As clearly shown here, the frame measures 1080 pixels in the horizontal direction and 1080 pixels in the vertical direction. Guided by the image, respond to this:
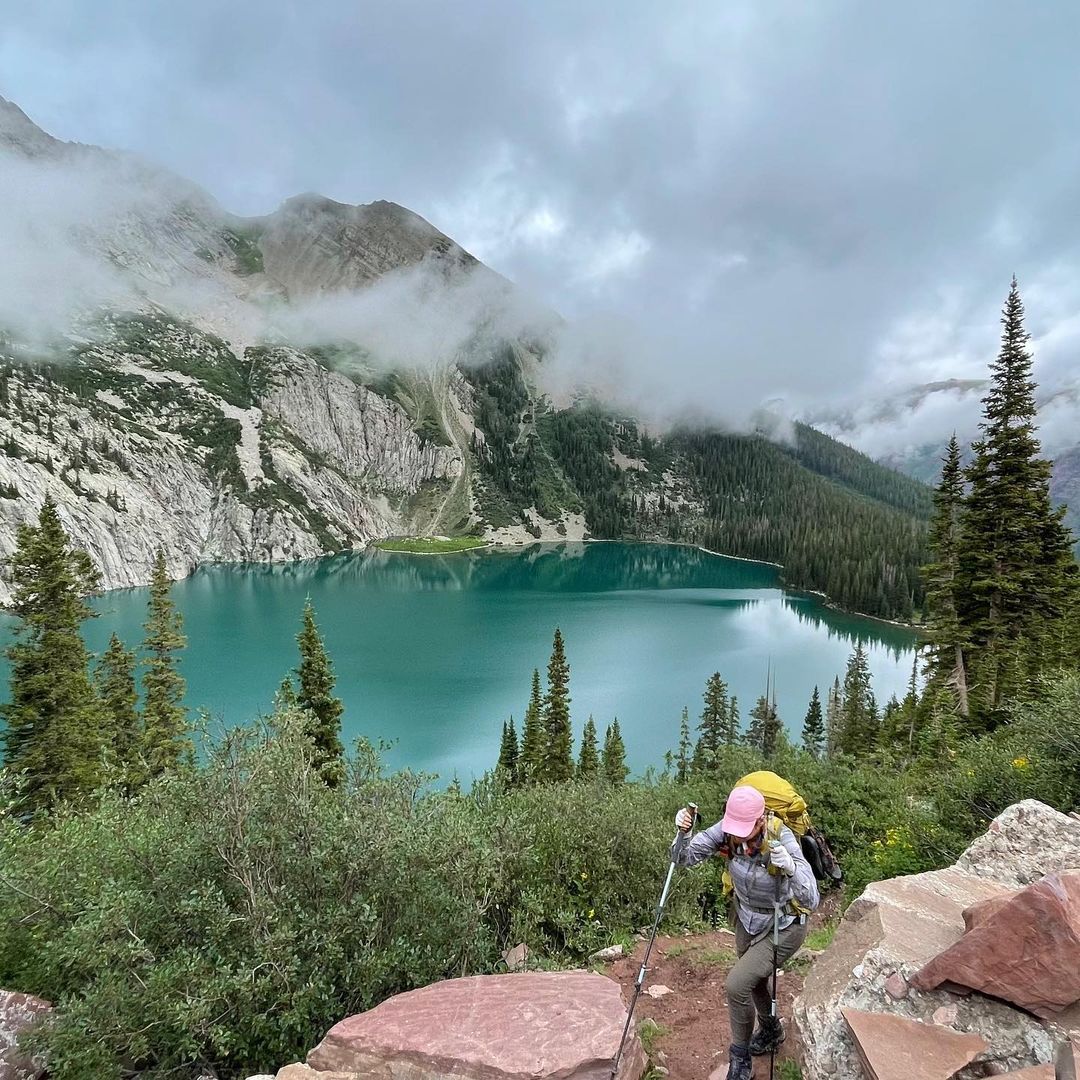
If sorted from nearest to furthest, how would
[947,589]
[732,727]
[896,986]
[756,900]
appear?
[896,986], [756,900], [947,589], [732,727]

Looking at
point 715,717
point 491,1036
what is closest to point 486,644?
point 715,717

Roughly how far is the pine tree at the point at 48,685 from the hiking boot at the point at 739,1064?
24.6 metres

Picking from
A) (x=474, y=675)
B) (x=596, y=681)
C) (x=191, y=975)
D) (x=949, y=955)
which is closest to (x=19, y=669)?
(x=191, y=975)

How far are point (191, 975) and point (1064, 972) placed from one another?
25.8 ft

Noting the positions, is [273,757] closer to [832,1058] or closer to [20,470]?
[832,1058]

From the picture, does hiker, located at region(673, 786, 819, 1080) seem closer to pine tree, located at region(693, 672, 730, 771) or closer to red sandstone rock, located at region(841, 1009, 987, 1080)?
red sandstone rock, located at region(841, 1009, 987, 1080)

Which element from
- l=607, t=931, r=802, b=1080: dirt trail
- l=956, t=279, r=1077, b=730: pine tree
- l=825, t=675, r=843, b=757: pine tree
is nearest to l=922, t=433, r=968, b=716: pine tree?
l=956, t=279, r=1077, b=730: pine tree

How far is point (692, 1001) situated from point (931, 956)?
3.66 metres

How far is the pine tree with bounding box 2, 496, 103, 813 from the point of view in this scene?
22.9 metres

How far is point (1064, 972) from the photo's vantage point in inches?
177

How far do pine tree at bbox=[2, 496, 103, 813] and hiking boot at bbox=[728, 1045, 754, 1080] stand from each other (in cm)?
2456

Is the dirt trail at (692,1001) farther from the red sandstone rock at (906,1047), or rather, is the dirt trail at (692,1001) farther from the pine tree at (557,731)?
the pine tree at (557,731)

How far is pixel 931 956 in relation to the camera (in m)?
5.38

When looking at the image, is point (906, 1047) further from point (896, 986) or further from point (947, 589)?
point (947, 589)
